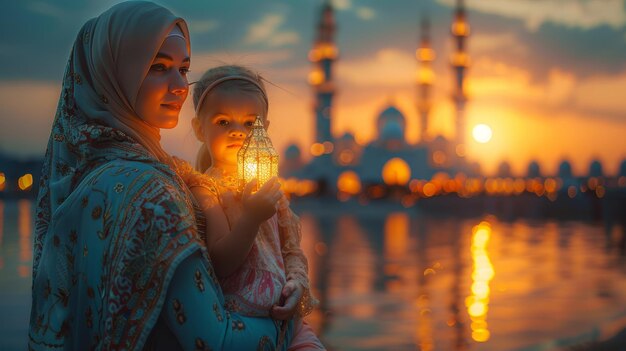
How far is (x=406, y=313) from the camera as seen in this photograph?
248 inches

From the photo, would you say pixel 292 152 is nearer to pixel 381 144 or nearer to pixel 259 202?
pixel 381 144

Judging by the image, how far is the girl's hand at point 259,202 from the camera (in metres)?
1.29

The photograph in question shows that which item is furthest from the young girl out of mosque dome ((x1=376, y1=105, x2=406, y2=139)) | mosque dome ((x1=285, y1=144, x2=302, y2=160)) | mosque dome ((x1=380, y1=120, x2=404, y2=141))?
mosque dome ((x1=285, y1=144, x2=302, y2=160))

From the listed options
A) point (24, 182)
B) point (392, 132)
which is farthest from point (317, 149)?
point (24, 182)

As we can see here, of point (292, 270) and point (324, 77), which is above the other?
point (324, 77)

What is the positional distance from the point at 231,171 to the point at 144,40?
33 cm

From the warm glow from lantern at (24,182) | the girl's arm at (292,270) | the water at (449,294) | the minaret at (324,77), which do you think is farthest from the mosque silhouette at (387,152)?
the girl's arm at (292,270)

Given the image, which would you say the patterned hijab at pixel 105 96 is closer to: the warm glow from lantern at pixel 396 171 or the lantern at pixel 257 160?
the lantern at pixel 257 160

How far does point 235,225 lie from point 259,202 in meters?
0.06

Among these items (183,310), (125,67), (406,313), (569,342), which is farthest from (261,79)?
(406,313)

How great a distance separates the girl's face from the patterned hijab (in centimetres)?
11

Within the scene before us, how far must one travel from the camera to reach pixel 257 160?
51.9 inches

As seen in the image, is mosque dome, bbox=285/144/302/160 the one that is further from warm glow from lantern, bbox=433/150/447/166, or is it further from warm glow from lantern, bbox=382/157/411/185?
warm glow from lantern, bbox=433/150/447/166

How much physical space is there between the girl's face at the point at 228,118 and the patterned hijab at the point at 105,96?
115 millimetres
